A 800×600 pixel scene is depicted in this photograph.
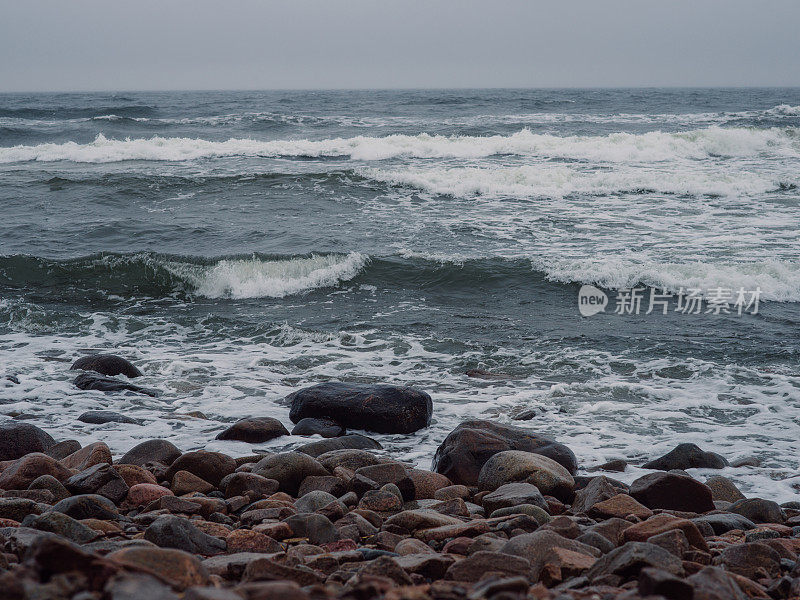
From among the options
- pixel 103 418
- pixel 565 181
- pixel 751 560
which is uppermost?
pixel 565 181

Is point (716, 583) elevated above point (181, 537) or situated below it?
above

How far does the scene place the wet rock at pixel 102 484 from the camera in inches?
166

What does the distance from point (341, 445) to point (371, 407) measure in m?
0.65

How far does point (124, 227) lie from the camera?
13.8 m

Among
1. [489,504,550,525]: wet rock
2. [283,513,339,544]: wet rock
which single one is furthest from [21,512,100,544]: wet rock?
[489,504,550,525]: wet rock

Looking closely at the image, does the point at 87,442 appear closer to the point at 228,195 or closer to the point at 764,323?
the point at 764,323

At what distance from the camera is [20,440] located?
5238mm

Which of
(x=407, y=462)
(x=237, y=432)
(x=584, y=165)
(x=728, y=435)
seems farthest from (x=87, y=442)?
(x=584, y=165)

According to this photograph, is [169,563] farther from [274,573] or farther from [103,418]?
[103,418]

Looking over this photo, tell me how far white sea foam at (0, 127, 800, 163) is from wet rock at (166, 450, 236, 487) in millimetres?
18306

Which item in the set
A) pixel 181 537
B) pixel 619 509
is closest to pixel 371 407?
pixel 619 509

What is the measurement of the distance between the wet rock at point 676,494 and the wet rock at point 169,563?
3.15m

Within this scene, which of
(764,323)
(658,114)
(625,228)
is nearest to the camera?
(764,323)

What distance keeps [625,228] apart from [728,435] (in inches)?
315
